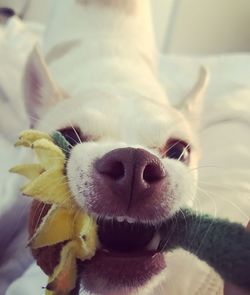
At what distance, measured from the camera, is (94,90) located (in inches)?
33.2

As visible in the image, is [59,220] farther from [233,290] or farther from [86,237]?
[233,290]

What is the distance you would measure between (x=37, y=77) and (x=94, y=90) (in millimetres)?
99

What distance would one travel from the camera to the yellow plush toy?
0.57 meters

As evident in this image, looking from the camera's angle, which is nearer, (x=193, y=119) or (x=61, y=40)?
(x=193, y=119)

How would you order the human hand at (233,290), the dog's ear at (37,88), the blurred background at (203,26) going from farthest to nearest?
the blurred background at (203,26)
the dog's ear at (37,88)
the human hand at (233,290)

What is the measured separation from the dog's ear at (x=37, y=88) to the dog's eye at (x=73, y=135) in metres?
0.14

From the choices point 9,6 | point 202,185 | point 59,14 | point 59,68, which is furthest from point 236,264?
point 9,6

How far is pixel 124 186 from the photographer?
547 millimetres

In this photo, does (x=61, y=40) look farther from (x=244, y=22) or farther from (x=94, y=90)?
(x=244, y=22)

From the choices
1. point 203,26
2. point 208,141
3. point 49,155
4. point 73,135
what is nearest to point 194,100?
point 208,141

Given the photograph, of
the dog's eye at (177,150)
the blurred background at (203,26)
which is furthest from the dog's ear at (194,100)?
the blurred background at (203,26)

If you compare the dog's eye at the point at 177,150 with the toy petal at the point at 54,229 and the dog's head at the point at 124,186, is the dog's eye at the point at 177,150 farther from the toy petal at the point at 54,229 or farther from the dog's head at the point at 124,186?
the toy petal at the point at 54,229

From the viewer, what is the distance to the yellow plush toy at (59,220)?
0.57m

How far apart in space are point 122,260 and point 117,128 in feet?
0.65
